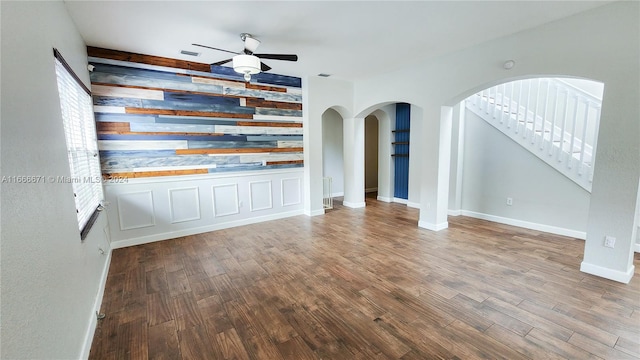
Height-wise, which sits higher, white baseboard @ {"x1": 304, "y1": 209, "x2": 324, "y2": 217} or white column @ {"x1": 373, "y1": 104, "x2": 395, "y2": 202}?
white column @ {"x1": 373, "y1": 104, "x2": 395, "y2": 202}

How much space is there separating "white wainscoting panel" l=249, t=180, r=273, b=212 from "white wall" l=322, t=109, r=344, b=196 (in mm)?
2397

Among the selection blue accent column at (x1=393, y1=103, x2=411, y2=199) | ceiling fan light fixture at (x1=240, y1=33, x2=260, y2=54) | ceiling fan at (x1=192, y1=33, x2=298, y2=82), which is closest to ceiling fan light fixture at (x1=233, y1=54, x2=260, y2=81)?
ceiling fan at (x1=192, y1=33, x2=298, y2=82)

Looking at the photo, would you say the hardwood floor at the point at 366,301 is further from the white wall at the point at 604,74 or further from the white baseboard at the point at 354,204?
the white baseboard at the point at 354,204

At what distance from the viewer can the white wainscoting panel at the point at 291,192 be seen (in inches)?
223

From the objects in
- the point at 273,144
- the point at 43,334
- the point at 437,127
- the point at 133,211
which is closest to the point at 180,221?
the point at 133,211

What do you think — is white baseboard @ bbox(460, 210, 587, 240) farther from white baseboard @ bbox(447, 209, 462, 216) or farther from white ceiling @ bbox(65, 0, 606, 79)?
white ceiling @ bbox(65, 0, 606, 79)

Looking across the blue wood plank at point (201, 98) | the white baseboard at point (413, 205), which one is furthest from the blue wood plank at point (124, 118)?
the white baseboard at point (413, 205)

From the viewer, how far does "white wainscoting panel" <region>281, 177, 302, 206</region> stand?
566 centimetres

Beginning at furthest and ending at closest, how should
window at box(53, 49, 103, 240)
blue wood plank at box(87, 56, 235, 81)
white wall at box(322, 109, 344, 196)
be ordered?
white wall at box(322, 109, 344, 196)
blue wood plank at box(87, 56, 235, 81)
window at box(53, 49, 103, 240)

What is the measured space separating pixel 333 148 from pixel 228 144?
3482 mm

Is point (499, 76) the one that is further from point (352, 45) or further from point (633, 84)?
point (352, 45)

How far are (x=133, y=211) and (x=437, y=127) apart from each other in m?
5.06

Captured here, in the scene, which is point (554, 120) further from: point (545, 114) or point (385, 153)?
point (385, 153)

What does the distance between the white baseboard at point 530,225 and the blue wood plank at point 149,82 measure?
5.46 metres
